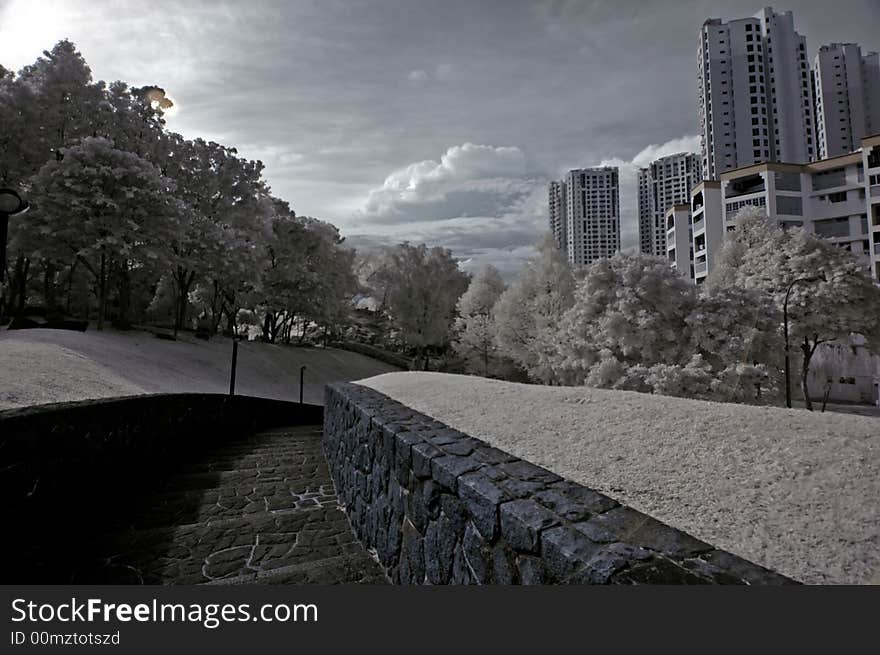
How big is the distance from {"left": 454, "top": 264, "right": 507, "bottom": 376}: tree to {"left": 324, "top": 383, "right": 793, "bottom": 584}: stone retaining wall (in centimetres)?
1948

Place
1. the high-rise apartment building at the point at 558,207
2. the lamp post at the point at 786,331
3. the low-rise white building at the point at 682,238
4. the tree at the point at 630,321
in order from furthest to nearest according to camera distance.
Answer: the low-rise white building at the point at 682,238 < the high-rise apartment building at the point at 558,207 < the lamp post at the point at 786,331 < the tree at the point at 630,321

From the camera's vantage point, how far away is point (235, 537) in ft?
10.1

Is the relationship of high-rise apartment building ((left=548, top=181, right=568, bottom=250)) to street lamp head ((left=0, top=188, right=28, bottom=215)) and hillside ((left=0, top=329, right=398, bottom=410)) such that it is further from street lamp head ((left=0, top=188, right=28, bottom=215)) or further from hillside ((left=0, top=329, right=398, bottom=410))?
street lamp head ((left=0, top=188, right=28, bottom=215))

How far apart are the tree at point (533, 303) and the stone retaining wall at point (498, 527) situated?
15959mm

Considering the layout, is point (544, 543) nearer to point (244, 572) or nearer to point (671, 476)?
point (671, 476)

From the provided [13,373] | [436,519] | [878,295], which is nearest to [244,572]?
[436,519]

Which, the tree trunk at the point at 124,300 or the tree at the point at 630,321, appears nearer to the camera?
the tree at the point at 630,321

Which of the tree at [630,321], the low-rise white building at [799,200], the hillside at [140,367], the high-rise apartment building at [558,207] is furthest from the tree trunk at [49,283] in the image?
the low-rise white building at [799,200]

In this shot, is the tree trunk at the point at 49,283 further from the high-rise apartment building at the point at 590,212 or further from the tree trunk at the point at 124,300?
the high-rise apartment building at the point at 590,212

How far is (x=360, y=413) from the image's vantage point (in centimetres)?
351

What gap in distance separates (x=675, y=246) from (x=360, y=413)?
129ft

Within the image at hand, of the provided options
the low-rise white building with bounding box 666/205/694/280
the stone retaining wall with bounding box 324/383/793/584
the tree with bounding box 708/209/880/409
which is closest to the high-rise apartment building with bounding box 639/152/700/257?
the low-rise white building with bounding box 666/205/694/280

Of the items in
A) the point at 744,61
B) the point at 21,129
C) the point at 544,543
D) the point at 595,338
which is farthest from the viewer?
the point at 21,129

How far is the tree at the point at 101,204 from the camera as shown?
12992 mm
